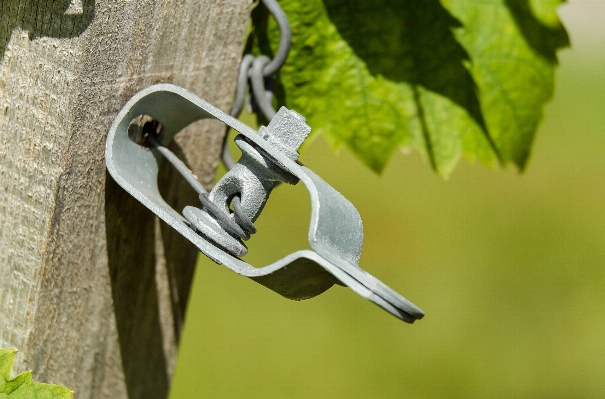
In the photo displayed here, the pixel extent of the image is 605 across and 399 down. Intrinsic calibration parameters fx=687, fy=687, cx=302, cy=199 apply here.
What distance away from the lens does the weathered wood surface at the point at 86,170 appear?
2.21 feet

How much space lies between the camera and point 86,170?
28.0 inches

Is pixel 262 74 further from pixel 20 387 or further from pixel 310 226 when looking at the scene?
pixel 20 387

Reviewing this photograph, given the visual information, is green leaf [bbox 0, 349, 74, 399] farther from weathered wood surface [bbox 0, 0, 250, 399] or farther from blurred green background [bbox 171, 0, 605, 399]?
blurred green background [bbox 171, 0, 605, 399]

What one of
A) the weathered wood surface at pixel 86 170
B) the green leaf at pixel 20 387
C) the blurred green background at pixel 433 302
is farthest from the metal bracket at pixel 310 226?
the blurred green background at pixel 433 302

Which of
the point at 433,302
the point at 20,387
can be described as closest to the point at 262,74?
the point at 20,387

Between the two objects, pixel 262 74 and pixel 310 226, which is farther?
pixel 262 74

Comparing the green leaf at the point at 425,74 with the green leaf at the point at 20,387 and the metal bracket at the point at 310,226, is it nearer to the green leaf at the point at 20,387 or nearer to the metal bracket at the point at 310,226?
the metal bracket at the point at 310,226

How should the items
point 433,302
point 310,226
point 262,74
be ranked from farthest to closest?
1. point 433,302
2. point 262,74
3. point 310,226

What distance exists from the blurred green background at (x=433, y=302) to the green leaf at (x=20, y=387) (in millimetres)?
1985

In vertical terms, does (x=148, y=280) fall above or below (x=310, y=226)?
below

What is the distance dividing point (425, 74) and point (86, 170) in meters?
0.51

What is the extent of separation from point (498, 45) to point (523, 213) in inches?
99.3

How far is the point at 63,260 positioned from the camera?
0.74 meters

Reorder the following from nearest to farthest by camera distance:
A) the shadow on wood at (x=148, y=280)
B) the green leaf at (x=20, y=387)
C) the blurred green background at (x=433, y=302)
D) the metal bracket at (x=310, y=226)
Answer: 1. the metal bracket at (x=310, y=226)
2. the green leaf at (x=20, y=387)
3. the shadow on wood at (x=148, y=280)
4. the blurred green background at (x=433, y=302)
